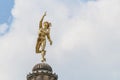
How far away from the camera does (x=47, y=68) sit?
41125 millimetres

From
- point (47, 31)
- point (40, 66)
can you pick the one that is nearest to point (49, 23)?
point (47, 31)

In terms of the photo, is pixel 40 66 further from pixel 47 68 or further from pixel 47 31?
pixel 47 31

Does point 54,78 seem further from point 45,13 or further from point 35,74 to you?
point 45,13

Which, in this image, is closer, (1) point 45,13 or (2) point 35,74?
(2) point 35,74

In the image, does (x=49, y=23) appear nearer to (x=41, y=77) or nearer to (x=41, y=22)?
(x=41, y=22)

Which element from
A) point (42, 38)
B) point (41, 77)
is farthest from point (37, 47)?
point (41, 77)

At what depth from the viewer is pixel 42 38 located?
4309 cm

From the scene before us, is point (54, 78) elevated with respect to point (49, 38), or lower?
lower

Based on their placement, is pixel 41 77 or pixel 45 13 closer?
pixel 41 77

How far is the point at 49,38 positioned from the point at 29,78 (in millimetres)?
4286

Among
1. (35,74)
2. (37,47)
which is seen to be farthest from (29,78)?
(37,47)

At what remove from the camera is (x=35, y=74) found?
40.8m

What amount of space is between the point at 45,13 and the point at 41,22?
82cm

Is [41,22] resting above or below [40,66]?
above
